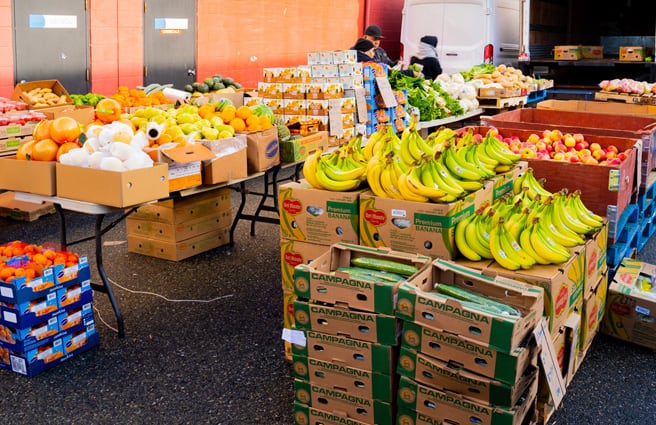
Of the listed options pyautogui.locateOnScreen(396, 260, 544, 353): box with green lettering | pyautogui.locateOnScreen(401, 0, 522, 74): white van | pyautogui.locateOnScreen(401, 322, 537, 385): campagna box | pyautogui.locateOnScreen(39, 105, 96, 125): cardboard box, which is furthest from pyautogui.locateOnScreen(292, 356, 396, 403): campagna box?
pyautogui.locateOnScreen(401, 0, 522, 74): white van

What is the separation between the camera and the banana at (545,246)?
10.8 ft

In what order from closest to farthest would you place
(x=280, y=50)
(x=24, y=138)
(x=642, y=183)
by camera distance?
(x=642, y=183)
(x=24, y=138)
(x=280, y=50)

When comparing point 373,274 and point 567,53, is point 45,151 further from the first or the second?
point 567,53

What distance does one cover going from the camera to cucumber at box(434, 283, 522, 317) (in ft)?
9.48

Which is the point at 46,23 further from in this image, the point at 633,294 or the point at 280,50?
the point at 633,294

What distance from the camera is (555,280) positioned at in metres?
3.16

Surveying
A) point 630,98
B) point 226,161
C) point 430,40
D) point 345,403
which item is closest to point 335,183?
point 345,403

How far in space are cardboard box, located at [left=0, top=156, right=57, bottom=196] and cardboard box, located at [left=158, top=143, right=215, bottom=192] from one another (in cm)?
67

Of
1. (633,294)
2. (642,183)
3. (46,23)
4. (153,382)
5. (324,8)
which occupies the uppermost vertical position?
(324,8)

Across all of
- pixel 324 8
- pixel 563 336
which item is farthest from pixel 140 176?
pixel 324 8

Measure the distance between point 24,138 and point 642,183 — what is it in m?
5.30

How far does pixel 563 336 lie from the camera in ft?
11.4

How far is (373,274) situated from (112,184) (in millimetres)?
1716

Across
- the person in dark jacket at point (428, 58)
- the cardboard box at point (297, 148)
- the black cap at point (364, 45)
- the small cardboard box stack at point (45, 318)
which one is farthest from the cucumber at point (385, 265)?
the person in dark jacket at point (428, 58)
